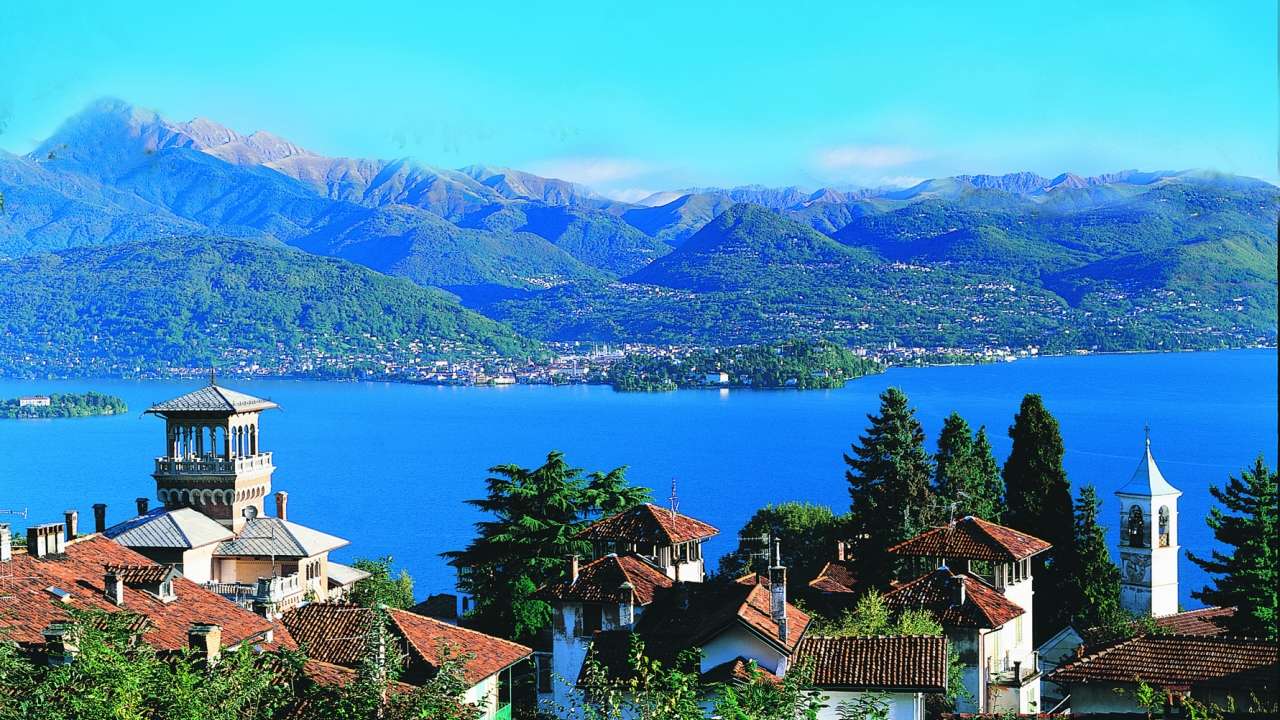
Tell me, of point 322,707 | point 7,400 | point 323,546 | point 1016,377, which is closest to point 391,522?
point 323,546

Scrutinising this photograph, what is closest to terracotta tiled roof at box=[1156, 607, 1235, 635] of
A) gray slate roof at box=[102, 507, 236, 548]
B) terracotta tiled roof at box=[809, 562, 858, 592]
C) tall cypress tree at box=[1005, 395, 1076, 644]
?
tall cypress tree at box=[1005, 395, 1076, 644]

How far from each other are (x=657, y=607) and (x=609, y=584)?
35.7 inches

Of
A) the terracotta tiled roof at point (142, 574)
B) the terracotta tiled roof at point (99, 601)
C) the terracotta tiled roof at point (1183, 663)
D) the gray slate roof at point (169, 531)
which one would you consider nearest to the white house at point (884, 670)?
the terracotta tiled roof at point (1183, 663)

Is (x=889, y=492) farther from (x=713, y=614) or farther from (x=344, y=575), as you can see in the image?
(x=713, y=614)

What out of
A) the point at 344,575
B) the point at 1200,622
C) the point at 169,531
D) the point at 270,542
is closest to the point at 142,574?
the point at 169,531

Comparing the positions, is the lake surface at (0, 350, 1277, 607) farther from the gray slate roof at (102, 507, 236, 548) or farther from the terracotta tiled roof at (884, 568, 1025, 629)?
the terracotta tiled roof at (884, 568, 1025, 629)

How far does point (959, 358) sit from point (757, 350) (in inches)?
1283

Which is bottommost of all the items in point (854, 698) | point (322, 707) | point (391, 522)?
point (391, 522)

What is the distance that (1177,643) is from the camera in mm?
18484

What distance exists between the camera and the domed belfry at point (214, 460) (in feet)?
94.6

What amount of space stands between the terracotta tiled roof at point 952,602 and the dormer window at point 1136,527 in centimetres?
963

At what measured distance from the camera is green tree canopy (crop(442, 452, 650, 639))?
2541cm

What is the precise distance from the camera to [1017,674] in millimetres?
21906

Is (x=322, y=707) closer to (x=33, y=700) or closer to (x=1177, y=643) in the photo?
(x=33, y=700)
